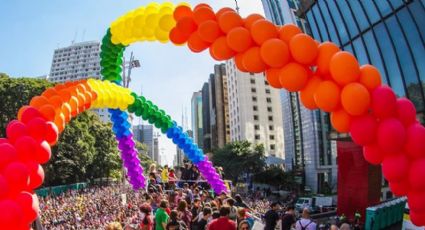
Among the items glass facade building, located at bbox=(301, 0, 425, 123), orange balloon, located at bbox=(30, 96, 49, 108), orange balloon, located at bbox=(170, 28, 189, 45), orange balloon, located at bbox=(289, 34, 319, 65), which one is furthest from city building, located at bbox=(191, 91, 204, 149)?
orange balloon, located at bbox=(289, 34, 319, 65)

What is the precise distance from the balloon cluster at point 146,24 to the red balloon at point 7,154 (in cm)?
318

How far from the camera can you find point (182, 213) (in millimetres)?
8242

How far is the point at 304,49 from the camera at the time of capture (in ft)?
16.6

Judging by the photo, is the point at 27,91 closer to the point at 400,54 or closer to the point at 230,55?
the point at 400,54

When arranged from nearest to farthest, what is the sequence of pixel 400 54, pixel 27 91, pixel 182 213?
pixel 182 213 < pixel 400 54 < pixel 27 91

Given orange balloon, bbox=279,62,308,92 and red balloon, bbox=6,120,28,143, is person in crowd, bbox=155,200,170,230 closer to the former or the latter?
red balloon, bbox=6,120,28,143

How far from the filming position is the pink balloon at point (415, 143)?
4590 millimetres

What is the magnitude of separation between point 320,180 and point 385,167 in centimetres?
4553

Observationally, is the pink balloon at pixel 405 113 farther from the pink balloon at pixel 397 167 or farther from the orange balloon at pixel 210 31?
the orange balloon at pixel 210 31

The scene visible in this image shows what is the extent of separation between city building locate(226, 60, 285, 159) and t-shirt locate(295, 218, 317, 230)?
7042 cm

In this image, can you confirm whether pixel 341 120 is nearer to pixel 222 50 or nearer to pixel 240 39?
pixel 240 39

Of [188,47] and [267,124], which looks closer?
[188,47]

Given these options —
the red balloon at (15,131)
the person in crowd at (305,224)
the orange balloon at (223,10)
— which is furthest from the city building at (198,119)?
the orange balloon at (223,10)

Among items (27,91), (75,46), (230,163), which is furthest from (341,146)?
(75,46)
